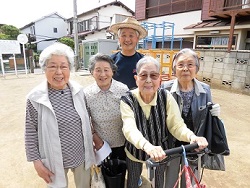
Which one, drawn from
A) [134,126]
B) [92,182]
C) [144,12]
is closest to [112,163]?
[92,182]

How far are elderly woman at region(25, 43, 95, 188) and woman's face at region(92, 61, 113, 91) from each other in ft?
0.66

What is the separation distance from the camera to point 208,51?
A: 26.7ft

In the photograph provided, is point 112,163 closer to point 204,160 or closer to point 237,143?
point 204,160

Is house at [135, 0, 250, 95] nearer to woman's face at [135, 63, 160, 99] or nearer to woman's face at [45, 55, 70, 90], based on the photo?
woman's face at [135, 63, 160, 99]

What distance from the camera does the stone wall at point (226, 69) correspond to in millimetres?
7133

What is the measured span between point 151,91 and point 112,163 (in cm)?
99

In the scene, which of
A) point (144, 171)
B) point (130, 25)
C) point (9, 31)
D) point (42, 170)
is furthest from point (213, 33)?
point (9, 31)

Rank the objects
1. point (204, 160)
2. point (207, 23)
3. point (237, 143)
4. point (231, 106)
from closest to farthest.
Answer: point (204, 160) < point (237, 143) < point (231, 106) < point (207, 23)

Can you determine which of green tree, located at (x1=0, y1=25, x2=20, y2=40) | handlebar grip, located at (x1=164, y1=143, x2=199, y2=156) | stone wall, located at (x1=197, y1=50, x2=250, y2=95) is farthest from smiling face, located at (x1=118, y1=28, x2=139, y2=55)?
green tree, located at (x1=0, y1=25, x2=20, y2=40)

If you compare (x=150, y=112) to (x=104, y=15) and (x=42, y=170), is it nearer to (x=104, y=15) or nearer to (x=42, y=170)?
(x=42, y=170)

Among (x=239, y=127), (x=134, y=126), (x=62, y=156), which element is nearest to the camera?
(x=134, y=126)

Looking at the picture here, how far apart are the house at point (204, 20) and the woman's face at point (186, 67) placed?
7.04 meters

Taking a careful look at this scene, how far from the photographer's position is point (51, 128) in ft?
5.05

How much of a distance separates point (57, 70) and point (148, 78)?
74cm
